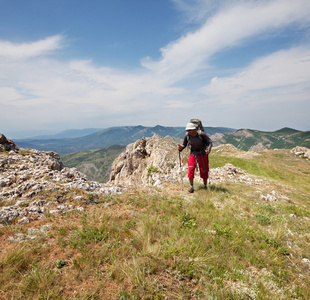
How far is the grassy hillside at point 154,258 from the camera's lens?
3.14m

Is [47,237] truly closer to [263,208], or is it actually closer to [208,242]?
[208,242]

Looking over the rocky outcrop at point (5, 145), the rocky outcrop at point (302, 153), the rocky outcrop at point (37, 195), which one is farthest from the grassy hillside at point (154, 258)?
the rocky outcrop at point (302, 153)

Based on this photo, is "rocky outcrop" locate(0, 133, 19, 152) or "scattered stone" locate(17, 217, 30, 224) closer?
"scattered stone" locate(17, 217, 30, 224)

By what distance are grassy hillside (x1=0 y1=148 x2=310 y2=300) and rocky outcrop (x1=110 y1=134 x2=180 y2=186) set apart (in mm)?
27256

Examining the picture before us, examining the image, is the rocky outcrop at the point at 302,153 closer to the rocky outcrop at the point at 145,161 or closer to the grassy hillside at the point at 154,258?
the rocky outcrop at the point at 145,161

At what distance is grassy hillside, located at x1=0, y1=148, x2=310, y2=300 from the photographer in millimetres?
3141

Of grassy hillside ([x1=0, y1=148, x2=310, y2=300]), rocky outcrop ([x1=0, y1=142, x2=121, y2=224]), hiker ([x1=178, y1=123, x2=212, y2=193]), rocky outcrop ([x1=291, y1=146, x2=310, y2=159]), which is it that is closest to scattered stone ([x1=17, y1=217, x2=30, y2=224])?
rocky outcrop ([x1=0, y1=142, x2=121, y2=224])

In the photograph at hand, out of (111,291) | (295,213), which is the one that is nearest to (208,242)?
(111,291)

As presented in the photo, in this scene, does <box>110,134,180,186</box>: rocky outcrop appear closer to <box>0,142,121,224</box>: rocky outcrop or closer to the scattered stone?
<box>0,142,121,224</box>: rocky outcrop

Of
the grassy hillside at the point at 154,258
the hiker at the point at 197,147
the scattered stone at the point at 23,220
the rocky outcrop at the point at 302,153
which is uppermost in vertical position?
the hiker at the point at 197,147

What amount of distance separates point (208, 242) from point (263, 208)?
5.72 m

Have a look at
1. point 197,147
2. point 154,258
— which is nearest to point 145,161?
point 197,147

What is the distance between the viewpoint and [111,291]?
122 inches

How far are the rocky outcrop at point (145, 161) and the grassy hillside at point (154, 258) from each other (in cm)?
2726
